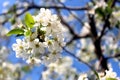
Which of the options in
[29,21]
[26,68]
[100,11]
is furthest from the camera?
[26,68]

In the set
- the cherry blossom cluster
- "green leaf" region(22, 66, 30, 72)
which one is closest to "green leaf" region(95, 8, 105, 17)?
"green leaf" region(22, 66, 30, 72)

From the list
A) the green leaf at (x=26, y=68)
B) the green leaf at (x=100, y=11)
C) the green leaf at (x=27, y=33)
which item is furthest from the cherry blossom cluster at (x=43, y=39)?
the green leaf at (x=26, y=68)

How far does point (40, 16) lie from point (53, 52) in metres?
0.20

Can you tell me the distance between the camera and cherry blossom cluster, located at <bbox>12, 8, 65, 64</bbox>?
1.90 m

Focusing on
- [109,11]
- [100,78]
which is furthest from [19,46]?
[109,11]

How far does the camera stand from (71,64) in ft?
21.7

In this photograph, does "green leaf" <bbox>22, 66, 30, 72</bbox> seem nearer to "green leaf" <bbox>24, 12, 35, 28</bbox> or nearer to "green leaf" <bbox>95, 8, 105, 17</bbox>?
"green leaf" <bbox>95, 8, 105, 17</bbox>

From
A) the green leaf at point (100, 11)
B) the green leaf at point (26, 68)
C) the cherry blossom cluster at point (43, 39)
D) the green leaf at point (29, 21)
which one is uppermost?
the green leaf at point (26, 68)

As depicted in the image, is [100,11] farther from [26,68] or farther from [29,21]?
[29,21]

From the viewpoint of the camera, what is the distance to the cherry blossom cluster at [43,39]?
1.90m

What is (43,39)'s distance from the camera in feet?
6.42

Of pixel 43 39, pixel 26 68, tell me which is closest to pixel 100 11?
pixel 26 68

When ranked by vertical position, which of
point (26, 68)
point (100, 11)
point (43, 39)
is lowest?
point (43, 39)

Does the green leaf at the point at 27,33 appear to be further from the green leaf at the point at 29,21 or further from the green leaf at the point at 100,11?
the green leaf at the point at 100,11
